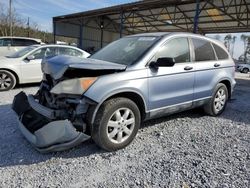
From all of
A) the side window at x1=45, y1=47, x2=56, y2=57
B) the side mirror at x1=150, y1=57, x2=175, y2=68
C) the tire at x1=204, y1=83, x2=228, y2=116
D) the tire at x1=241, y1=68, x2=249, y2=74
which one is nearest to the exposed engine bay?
the side mirror at x1=150, y1=57, x2=175, y2=68

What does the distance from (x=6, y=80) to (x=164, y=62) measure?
5.74 metres

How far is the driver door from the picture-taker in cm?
418

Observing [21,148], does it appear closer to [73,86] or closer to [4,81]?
[73,86]

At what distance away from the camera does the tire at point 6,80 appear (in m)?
7.93

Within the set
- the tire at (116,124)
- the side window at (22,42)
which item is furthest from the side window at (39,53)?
the side window at (22,42)

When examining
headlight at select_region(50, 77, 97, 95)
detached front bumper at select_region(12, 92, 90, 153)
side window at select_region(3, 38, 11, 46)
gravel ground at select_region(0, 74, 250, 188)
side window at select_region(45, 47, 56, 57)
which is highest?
side window at select_region(3, 38, 11, 46)

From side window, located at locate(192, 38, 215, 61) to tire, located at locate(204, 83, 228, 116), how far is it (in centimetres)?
68

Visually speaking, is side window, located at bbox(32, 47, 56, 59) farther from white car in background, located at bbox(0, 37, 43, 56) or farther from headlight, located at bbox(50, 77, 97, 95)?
white car in background, located at bbox(0, 37, 43, 56)

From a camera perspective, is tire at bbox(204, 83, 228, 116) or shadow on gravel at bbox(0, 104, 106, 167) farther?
tire at bbox(204, 83, 228, 116)

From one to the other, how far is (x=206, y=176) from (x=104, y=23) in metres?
28.7

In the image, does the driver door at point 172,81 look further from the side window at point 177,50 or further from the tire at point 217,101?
the tire at point 217,101

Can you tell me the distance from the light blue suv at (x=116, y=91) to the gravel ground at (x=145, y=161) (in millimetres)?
243

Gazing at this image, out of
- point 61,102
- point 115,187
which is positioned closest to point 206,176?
point 115,187

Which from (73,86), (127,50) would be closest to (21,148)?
(73,86)
